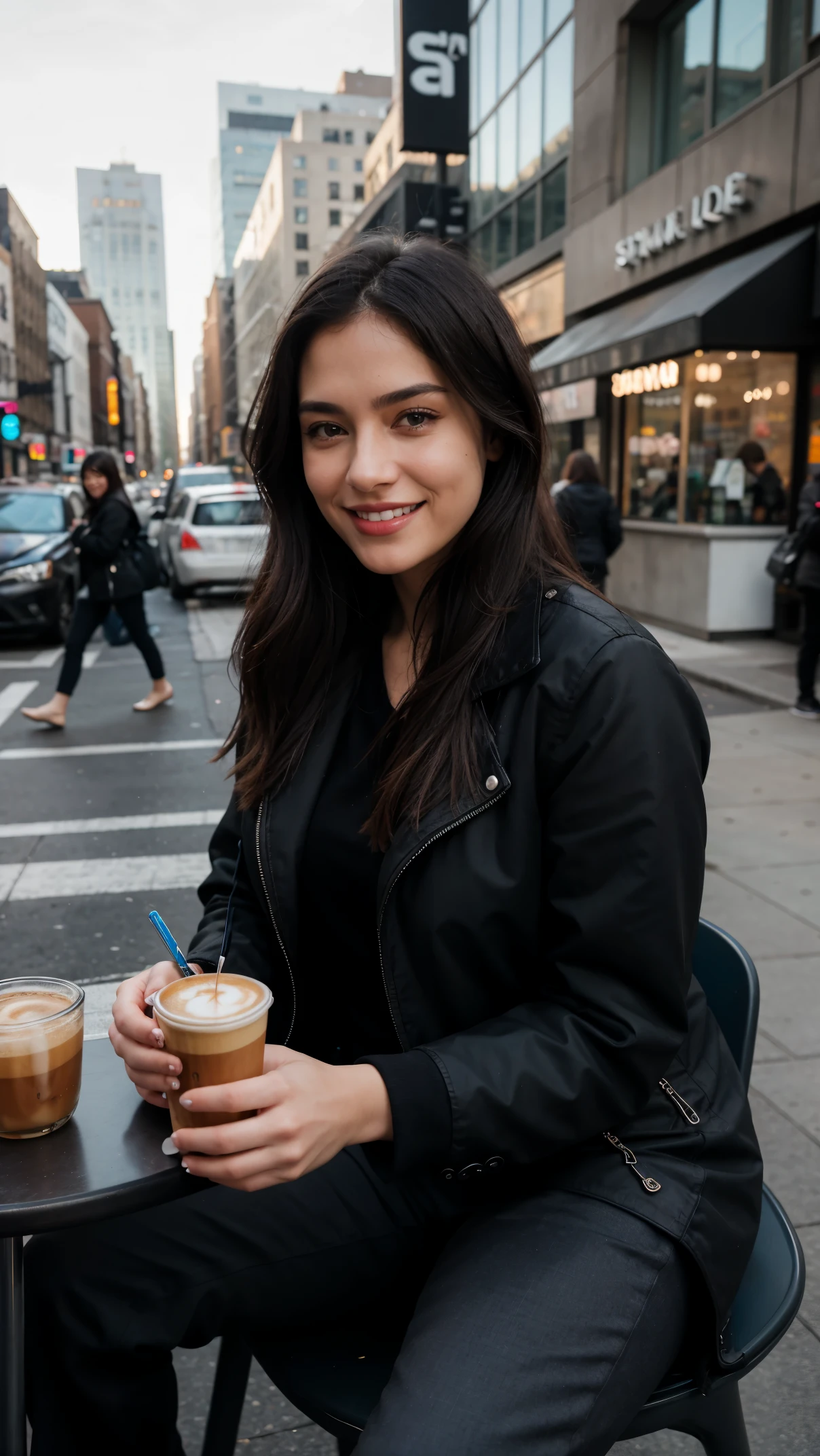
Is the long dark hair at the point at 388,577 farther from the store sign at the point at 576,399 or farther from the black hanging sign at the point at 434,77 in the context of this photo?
the black hanging sign at the point at 434,77

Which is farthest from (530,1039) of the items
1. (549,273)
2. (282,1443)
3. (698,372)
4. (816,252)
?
(549,273)

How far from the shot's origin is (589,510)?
34.3ft

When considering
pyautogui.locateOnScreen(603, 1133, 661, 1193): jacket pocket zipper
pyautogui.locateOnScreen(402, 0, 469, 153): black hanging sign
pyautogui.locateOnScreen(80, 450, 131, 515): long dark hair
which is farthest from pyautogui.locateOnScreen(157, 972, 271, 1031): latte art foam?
pyautogui.locateOnScreen(402, 0, 469, 153): black hanging sign

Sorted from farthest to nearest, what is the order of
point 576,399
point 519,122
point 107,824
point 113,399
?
point 113,399 < point 519,122 < point 576,399 < point 107,824

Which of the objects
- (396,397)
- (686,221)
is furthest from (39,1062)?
(686,221)

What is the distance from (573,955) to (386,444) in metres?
0.84

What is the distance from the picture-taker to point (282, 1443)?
228 cm

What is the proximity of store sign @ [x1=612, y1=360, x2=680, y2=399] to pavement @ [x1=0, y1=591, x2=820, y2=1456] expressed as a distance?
12.6ft

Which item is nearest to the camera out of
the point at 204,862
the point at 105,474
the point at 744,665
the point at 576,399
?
the point at 204,862

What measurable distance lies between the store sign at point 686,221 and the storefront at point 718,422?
1.50 feet

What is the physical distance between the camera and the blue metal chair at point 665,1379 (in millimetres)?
1533

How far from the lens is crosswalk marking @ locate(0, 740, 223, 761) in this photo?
26.9 feet

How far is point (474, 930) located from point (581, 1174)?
0.35 metres

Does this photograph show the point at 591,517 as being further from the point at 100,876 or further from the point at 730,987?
the point at 730,987
